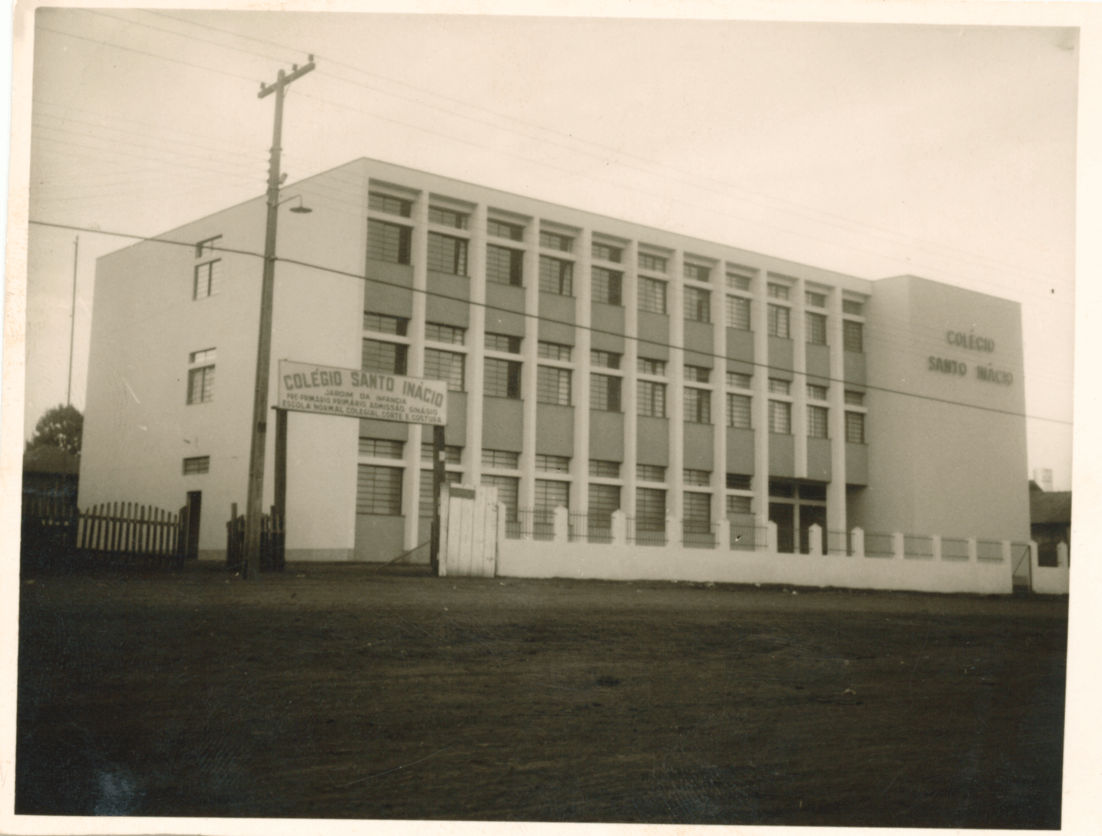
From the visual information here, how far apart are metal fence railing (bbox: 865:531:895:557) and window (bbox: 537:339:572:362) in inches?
298

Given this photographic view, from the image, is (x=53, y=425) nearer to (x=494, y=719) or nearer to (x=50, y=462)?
(x=50, y=462)

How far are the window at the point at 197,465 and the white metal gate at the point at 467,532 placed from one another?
4.20m

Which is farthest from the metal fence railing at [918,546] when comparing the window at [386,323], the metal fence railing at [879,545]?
the window at [386,323]

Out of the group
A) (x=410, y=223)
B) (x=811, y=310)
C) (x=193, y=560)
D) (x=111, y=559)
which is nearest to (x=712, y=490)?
(x=811, y=310)

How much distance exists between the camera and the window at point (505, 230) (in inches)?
551

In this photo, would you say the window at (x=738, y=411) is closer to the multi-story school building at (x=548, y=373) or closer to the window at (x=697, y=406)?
the multi-story school building at (x=548, y=373)

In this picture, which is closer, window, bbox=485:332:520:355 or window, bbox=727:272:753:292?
window, bbox=485:332:520:355

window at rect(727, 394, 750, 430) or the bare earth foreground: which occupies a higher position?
window at rect(727, 394, 750, 430)

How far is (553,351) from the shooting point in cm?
1639

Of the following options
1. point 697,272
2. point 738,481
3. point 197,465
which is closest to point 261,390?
point 197,465

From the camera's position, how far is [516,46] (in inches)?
248

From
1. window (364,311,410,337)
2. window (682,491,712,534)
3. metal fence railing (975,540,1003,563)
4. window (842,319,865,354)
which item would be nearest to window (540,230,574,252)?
window (364,311,410,337)

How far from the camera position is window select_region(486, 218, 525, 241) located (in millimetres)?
13992

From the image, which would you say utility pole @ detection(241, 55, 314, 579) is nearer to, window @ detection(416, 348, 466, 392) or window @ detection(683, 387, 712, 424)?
window @ detection(416, 348, 466, 392)
